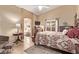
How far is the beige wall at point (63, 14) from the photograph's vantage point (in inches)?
82.9

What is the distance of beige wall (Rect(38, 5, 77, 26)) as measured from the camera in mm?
2105

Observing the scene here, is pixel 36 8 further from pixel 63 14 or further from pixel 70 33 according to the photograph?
pixel 70 33

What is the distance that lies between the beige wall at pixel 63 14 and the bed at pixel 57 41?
0.22 meters

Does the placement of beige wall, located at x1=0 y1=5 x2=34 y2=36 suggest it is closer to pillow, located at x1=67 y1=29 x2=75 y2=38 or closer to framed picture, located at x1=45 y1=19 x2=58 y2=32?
framed picture, located at x1=45 y1=19 x2=58 y2=32

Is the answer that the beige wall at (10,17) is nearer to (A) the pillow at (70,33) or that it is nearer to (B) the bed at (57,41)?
(B) the bed at (57,41)

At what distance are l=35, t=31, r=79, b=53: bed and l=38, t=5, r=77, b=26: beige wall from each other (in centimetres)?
22

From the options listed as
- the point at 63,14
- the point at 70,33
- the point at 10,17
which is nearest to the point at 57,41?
the point at 70,33

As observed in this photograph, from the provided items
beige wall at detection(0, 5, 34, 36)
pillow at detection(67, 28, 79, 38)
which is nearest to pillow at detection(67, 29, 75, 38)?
pillow at detection(67, 28, 79, 38)

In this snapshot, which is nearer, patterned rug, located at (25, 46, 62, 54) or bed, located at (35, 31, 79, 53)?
bed, located at (35, 31, 79, 53)

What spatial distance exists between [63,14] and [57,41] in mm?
504
